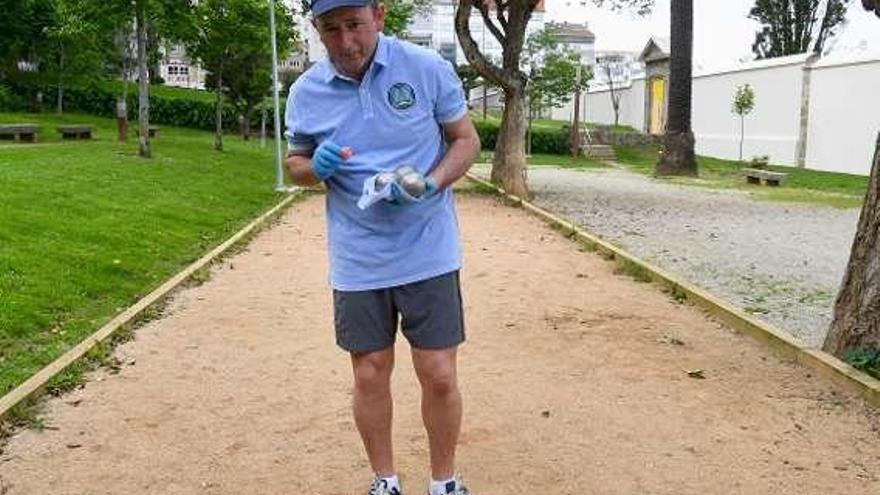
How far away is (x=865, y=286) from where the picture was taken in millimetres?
5320

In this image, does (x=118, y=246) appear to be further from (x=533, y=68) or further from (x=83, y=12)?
(x=533, y=68)

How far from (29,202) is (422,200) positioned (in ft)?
29.6

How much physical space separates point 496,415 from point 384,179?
83.0 inches

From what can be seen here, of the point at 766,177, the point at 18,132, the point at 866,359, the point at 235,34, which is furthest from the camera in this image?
the point at 235,34

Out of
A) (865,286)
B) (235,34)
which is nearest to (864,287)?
(865,286)

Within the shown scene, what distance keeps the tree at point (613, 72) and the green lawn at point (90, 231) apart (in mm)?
30831

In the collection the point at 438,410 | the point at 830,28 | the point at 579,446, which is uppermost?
the point at 830,28

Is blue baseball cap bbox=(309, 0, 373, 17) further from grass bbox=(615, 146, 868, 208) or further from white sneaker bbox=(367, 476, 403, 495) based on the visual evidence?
grass bbox=(615, 146, 868, 208)

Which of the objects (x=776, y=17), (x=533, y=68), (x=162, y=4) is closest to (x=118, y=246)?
(x=162, y=4)

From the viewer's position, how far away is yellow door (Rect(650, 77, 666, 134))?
138ft

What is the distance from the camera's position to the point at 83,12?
20859 mm

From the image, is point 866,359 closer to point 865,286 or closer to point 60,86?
point 865,286

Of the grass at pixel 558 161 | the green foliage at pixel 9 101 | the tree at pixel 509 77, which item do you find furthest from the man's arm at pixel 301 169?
the green foliage at pixel 9 101

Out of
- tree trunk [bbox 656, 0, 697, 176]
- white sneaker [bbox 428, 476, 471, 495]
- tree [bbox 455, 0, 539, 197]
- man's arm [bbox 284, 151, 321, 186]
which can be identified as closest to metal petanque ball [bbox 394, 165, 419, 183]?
man's arm [bbox 284, 151, 321, 186]
